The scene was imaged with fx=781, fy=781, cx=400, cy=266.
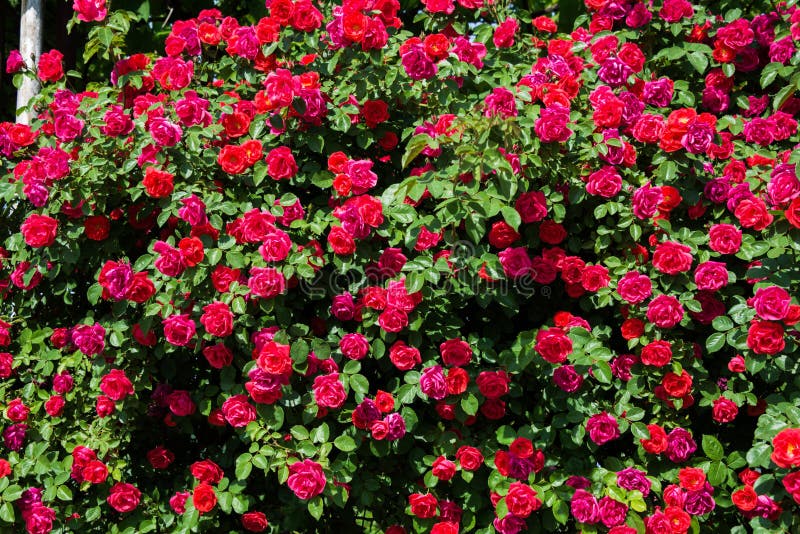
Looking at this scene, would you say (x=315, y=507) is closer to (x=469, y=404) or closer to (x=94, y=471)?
(x=469, y=404)

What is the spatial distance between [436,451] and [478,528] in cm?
30

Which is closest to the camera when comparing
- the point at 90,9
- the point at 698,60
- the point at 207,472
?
the point at 207,472

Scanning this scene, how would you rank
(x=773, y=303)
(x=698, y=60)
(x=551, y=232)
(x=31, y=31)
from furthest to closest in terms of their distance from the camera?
(x=31, y=31)
(x=698, y=60)
(x=551, y=232)
(x=773, y=303)

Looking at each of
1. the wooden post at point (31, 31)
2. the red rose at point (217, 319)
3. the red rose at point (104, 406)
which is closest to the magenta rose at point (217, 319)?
the red rose at point (217, 319)

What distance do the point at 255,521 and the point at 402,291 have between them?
0.91 m

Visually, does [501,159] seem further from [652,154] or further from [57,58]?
[57,58]

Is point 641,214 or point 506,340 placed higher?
point 641,214

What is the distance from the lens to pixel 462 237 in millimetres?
2512

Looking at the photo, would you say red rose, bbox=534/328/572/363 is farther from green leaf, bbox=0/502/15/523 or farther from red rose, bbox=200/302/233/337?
green leaf, bbox=0/502/15/523

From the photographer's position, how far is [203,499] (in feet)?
7.87

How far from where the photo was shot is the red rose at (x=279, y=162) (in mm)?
2449

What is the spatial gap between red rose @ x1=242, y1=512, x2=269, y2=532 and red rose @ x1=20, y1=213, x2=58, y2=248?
1.11 m

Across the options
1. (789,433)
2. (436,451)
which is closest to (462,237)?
(436,451)

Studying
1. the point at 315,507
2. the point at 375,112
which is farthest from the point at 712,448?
the point at 375,112
